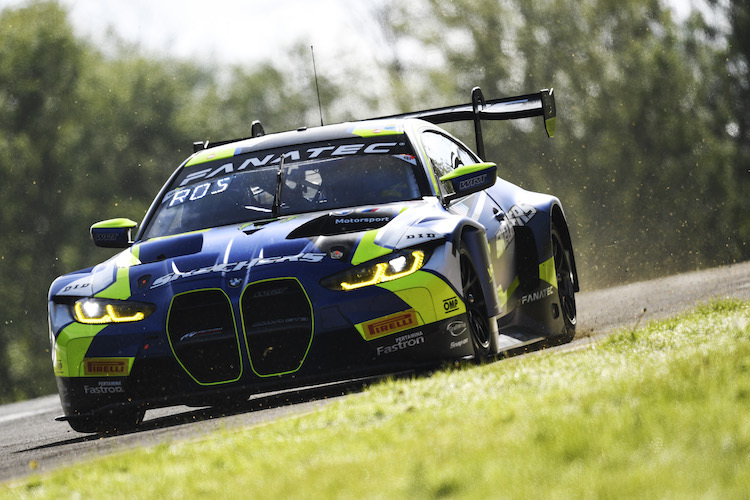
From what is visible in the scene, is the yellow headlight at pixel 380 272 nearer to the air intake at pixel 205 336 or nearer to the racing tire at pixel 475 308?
the racing tire at pixel 475 308

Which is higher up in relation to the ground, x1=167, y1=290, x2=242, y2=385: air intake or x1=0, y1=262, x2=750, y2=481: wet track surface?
x1=167, y1=290, x2=242, y2=385: air intake

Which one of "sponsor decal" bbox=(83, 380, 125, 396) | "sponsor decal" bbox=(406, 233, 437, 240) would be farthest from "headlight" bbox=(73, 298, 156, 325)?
"sponsor decal" bbox=(406, 233, 437, 240)

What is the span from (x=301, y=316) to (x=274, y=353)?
0.23 metres

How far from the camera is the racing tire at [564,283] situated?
26.9ft

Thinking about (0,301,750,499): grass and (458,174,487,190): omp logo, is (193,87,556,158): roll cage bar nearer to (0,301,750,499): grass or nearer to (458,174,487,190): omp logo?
(458,174,487,190): omp logo

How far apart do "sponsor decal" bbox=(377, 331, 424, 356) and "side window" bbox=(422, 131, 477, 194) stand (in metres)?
1.36

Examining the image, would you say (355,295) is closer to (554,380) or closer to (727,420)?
(554,380)

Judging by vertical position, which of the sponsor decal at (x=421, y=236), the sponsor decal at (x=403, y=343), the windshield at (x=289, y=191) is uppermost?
the windshield at (x=289, y=191)

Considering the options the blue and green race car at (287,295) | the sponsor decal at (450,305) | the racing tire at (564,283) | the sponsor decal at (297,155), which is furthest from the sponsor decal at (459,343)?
the racing tire at (564,283)

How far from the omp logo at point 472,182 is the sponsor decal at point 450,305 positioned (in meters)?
0.98

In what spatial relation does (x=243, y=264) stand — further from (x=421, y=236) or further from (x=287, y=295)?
(x=421, y=236)

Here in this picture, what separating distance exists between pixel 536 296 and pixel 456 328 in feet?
5.94

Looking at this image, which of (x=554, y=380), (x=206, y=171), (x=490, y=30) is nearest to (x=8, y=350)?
(x=490, y=30)

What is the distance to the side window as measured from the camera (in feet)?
23.8
